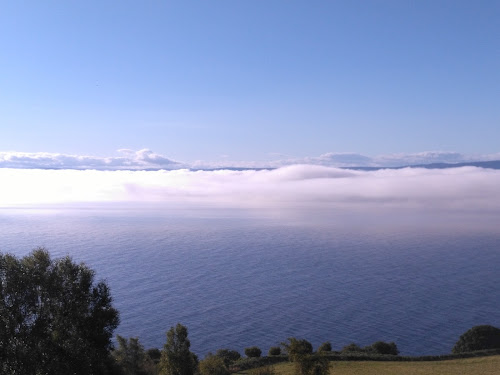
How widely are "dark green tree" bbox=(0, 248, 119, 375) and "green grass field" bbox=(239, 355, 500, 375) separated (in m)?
23.3

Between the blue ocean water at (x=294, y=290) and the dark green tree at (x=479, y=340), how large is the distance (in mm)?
5297

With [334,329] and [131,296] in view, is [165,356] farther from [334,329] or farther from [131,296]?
[131,296]

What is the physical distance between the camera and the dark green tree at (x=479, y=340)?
208ft

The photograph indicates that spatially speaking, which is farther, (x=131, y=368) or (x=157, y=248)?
(x=157, y=248)

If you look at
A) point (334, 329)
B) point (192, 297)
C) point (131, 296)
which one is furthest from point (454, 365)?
point (131, 296)

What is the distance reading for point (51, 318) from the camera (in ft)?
94.8

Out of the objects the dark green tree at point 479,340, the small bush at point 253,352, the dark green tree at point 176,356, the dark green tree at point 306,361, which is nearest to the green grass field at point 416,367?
the small bush at point 253,352

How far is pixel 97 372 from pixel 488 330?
60.0 m

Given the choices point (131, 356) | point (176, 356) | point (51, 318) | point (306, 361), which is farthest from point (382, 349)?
point (51, 318)

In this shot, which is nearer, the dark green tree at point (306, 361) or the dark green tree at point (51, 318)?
the dark green tree at point (51, 318)

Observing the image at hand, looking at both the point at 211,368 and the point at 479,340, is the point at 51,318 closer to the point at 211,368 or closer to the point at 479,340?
the point at 211,368

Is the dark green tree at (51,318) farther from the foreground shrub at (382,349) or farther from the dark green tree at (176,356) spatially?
the foreground shrub at (382,349)

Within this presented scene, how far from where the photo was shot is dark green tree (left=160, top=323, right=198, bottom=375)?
3878cm

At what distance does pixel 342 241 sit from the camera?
198 meters
